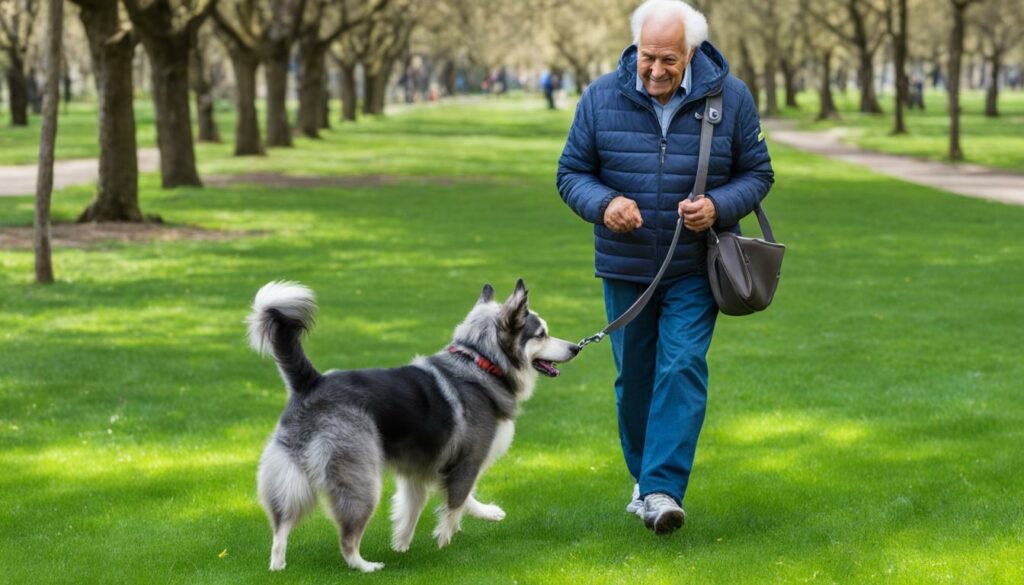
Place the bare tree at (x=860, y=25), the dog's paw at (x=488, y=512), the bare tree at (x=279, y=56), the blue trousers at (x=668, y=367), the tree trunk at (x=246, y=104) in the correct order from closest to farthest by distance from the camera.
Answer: the blue trousers at (x=668, y=367)
the dog's paw at (x=488, y=512)
the tree trunk at (x=246, y=104)
the bare tree at (x=279, y=56)
the bare tree at (x=860, y=25)

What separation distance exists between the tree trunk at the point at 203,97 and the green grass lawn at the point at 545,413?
2167 centimetres

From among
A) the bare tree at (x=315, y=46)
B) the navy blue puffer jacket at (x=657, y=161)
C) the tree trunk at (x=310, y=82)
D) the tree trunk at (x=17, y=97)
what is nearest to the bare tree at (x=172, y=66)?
the bare tree at (x=315, y=46)

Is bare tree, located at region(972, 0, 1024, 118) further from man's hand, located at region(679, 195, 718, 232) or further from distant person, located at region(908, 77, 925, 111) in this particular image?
man's hand, located at region(679, 195, 718, 232)

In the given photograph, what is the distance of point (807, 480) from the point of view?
25.8 ft

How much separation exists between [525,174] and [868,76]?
1454 inches

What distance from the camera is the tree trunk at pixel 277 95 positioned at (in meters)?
42.9

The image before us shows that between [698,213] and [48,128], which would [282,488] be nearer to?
[698,213]

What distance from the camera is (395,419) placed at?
6.06 metres

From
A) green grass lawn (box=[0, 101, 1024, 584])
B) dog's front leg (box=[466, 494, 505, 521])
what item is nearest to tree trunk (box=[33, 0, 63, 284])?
green grass lawn (box=[0, 101, 1024, 584])

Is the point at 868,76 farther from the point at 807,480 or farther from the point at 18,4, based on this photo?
the point at 807,480

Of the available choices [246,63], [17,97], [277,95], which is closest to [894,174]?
[246,63]

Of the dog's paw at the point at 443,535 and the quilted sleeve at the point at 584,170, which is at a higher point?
the quilted sleeve at the point at 584,170

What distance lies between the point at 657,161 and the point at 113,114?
1711 cm

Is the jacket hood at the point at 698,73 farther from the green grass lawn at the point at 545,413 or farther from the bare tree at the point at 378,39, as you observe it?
the bare tree at the point at 378,39
